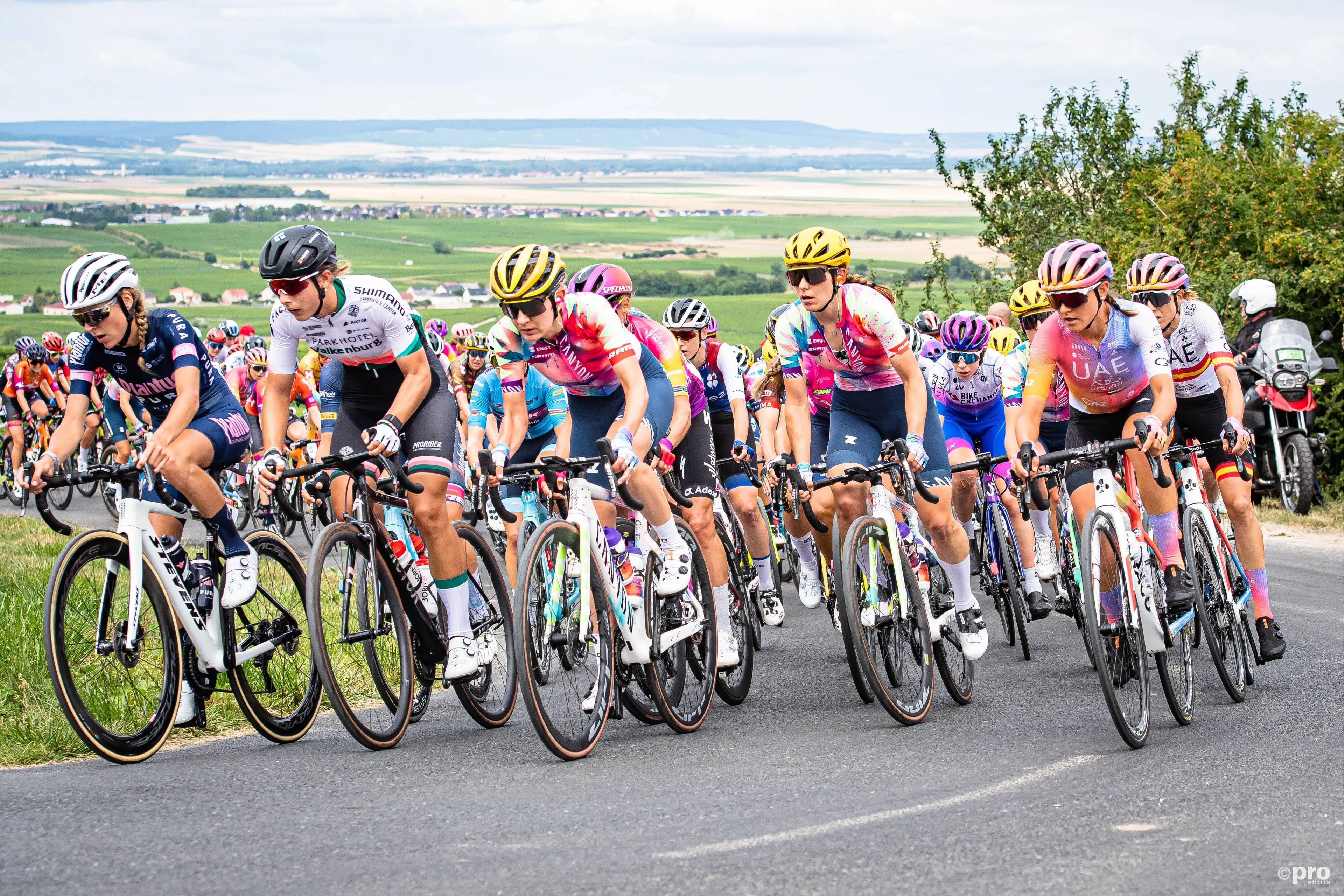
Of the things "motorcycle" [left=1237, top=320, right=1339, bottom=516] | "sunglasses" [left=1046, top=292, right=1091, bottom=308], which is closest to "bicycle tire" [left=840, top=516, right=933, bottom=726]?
"sunglasses" [left=1046, top=292, right=1091, bottom=308]

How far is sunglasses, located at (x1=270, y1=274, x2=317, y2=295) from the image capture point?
6.57 metres

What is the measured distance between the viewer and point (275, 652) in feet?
23.4

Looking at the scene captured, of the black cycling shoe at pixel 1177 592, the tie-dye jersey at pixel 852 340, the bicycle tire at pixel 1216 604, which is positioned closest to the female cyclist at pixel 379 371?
the tie-dye jersey at pixel 852 340

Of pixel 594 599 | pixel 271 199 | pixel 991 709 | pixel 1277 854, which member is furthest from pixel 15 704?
pixel 271 199

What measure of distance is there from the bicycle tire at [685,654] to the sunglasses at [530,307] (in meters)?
1.28

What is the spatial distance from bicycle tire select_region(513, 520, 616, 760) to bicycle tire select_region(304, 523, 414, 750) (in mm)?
737

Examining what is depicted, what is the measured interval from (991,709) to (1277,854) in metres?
2.80

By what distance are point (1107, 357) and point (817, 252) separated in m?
1.66

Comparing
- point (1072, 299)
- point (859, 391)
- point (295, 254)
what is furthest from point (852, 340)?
point (295, 254)

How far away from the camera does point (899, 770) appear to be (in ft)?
20.1

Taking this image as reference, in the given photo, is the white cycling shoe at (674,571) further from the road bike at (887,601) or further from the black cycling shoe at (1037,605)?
the black cycling shoe at (1037,605)

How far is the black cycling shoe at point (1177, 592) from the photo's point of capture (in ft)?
23.2

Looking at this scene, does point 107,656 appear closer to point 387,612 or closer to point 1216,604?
point 387,612

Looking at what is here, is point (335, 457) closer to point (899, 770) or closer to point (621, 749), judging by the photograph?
point (621, 749)
